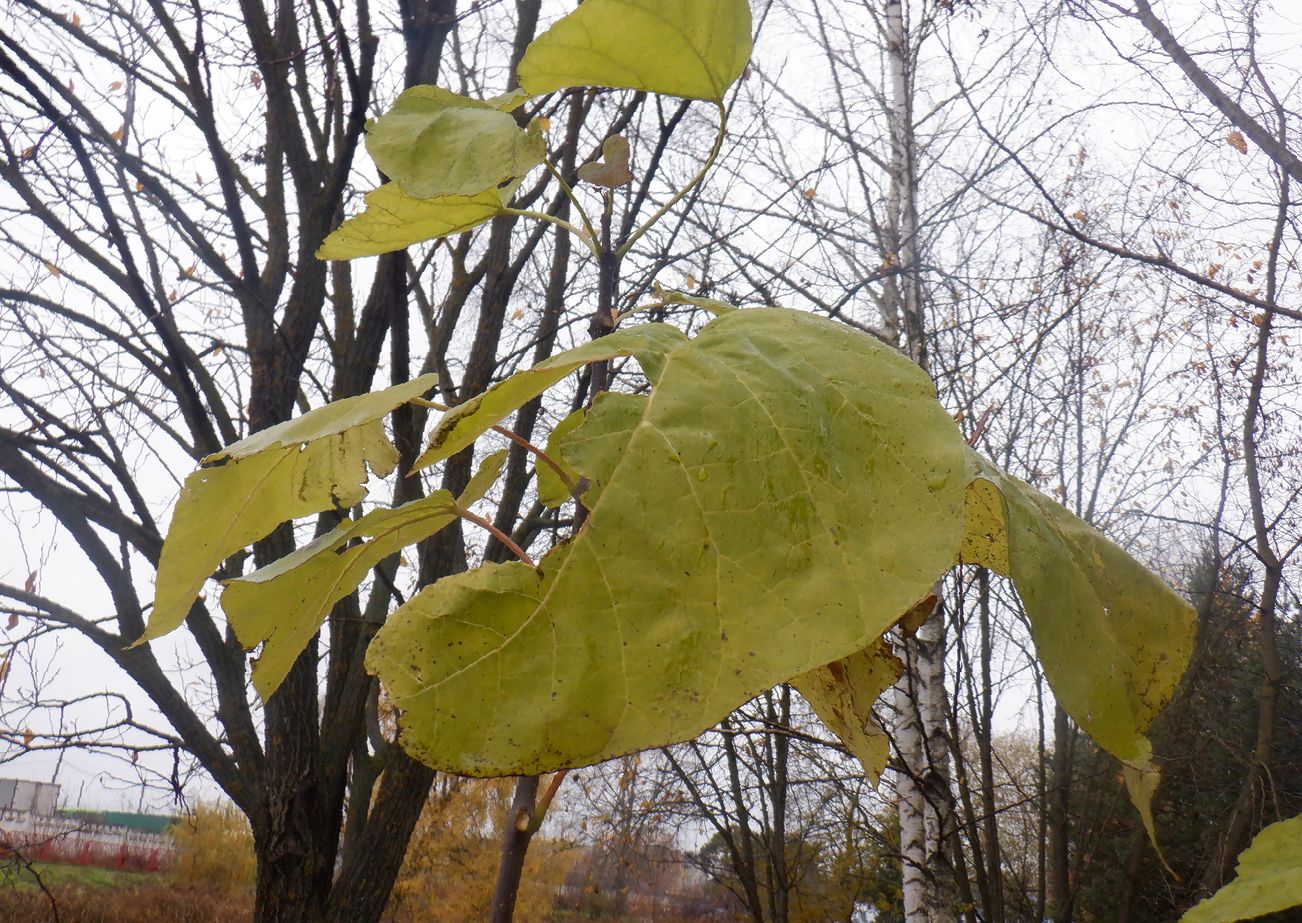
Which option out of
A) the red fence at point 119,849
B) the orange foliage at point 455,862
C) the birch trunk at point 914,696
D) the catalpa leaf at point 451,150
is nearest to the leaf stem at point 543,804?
the catalpa leaf at point 451,150

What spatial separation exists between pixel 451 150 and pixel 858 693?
345 mm

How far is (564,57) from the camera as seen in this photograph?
1.34 ft

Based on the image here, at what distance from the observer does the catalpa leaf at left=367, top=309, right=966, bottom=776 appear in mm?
240

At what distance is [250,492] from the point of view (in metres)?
0.44

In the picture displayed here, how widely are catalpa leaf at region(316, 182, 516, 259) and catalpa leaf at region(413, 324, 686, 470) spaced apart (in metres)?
0.20

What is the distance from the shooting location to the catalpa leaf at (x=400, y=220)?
49 cm

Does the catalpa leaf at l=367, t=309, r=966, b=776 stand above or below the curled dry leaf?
below

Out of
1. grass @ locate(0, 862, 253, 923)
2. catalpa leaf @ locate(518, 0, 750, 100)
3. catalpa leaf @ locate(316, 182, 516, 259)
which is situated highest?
catalpa leaf @ locate(518, 0, 750, 100)

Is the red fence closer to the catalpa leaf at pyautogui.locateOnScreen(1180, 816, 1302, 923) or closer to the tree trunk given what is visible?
the tree trunk

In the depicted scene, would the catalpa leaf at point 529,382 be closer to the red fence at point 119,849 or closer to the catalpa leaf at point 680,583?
the catalpa leaf at point 680,583

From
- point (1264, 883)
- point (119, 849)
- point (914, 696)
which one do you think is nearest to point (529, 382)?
point (1264, 883)

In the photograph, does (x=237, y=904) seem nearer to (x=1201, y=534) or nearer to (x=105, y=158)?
(x=105, y=158)

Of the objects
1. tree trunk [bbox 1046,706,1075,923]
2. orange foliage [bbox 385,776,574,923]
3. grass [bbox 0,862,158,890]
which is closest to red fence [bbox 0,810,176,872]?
grass [bbox 0,862,158,890]

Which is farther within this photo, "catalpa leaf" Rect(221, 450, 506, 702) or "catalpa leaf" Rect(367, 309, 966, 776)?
"catalpa leaf" Rect(221, 450, 506, 702)
